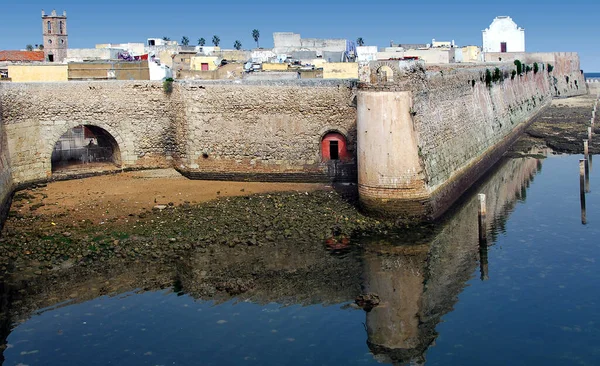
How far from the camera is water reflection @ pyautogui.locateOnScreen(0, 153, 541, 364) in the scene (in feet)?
46.2

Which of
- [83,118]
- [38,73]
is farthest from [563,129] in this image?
[38,73]

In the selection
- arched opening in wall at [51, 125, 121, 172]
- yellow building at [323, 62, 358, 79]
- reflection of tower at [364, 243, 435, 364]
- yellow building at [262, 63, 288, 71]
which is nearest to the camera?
reflection of tower at [364, 243, 435, 364]

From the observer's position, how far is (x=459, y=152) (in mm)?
25594

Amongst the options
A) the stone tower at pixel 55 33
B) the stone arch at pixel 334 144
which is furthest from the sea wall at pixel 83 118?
the stone tower at pixel 55 33

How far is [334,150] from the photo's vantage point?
24656mm

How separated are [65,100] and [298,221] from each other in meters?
10.3

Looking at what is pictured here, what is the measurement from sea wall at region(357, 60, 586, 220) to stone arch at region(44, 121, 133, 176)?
32.3 feet

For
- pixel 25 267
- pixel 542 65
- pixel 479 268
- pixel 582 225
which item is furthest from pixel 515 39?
pixel 25 267

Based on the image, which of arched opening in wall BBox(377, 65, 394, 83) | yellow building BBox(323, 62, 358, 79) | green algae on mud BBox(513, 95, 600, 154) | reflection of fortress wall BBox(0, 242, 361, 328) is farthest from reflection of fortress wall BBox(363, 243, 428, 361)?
green algae on mud BBox(513, 95, 600, 154)

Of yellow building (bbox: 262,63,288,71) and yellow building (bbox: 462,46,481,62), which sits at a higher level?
yellow building (bbox: 462,46,481,62)

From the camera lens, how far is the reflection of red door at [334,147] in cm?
2441

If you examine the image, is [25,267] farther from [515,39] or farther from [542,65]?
[515,39]

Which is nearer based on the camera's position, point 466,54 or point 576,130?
point 576,130

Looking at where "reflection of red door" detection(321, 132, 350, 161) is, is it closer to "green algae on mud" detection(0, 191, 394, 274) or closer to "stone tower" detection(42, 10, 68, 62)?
"green algae on mud" detection(0, 191, 394, 274)
